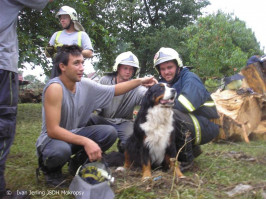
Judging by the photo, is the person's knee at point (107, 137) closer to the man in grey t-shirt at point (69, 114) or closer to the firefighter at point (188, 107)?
the man in grey t-shirt at point (69, 114)

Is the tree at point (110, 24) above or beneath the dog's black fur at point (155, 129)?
above

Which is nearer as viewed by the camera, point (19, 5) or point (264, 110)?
point (19, 5)

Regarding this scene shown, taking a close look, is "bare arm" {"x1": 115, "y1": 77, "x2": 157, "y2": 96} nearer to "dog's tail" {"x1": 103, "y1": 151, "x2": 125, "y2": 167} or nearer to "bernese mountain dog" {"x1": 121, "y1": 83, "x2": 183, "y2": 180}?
"bernese mountain dog" {"x1": 121, "y1": 83, "x2": 183, "y2": 180}

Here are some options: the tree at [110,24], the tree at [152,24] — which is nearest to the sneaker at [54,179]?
the tree at [110,24]

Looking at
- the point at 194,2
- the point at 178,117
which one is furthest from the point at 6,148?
the point at 194,2

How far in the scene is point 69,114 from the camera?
9.86ft

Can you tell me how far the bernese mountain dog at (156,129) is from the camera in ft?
10.7

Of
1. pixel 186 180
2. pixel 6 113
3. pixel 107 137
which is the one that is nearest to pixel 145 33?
pixel 107 137

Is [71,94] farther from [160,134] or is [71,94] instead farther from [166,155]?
[166,155]

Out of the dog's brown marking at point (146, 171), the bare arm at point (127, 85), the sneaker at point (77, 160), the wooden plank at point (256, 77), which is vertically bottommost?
the dog's brown marking at point (146, 171)

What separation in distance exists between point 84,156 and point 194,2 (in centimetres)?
2027

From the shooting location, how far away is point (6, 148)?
243 centimetres

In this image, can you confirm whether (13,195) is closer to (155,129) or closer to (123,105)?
(155,129)

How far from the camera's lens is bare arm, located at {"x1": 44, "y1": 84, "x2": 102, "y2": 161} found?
264 centimetres
